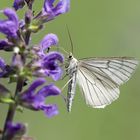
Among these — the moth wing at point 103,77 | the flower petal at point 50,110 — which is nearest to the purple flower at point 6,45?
the flower petal at point 50,110

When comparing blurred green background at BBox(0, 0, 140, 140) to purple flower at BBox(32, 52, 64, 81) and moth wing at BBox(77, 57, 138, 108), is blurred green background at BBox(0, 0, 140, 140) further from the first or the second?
purple flower at BBox(32, 52, 64, 81)

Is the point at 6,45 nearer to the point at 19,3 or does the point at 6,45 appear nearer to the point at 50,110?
the point at 19,3

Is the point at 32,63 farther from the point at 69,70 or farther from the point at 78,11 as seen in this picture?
the point at 78,11

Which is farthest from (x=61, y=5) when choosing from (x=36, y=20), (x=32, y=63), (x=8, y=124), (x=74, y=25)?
(x=74, y=25)

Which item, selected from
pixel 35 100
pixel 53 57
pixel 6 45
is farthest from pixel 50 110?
pixel 6 45

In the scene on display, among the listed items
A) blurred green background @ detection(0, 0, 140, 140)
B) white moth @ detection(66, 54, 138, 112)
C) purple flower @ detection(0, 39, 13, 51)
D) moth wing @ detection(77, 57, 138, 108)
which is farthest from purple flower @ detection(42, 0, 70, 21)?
blurred green background @ detection(0, 0, 140, 140)

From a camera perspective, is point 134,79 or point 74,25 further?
point 74,25

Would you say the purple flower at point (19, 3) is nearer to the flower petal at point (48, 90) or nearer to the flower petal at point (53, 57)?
the flower petal at point (53, 57)
